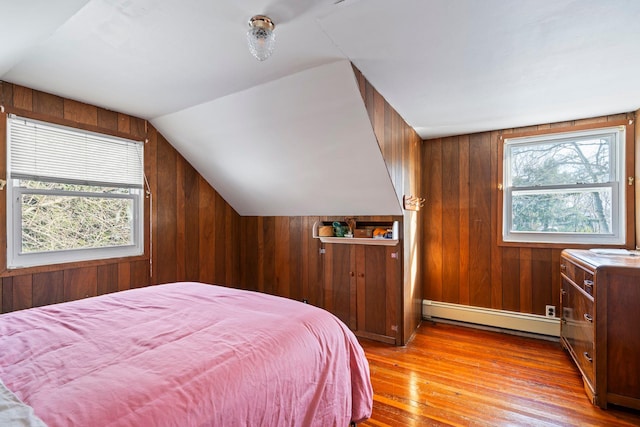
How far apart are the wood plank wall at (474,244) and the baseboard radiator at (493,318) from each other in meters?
0.06

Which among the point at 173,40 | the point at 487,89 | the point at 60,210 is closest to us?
the point at 173,40

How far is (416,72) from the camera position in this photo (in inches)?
76.6

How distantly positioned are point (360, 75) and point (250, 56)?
0.71 m

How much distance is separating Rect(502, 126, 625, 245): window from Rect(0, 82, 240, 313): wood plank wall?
10.5ft

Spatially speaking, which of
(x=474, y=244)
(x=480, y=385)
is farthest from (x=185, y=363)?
(x=474, y=244)

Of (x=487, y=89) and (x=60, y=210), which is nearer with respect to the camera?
(x=487, y=89)

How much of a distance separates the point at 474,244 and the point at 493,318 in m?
0.78

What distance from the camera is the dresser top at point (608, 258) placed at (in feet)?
6.08

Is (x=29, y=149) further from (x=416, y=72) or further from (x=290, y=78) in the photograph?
(x=416, y=72)

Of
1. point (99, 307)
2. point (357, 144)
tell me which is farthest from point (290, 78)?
point (99, 307)

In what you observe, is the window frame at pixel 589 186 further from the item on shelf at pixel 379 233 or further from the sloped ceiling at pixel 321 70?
the item on shelf at pixel 379 233

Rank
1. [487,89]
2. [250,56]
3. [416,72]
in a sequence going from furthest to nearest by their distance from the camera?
[487,89] < [416,72] < [250,56]

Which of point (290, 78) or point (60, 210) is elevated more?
point (290, 78)

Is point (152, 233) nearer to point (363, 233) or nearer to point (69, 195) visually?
point (69, 195)
